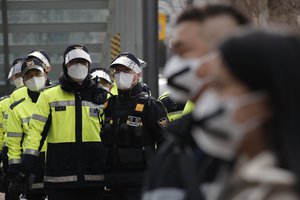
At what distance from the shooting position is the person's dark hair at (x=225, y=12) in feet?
12.6

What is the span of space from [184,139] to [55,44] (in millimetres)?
19657

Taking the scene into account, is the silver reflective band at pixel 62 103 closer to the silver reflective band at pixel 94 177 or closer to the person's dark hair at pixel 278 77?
the silver reflective band at pixel 94 177

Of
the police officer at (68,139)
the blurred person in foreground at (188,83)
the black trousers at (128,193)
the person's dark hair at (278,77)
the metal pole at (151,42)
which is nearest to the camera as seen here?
the person's dark hair at (278,77)

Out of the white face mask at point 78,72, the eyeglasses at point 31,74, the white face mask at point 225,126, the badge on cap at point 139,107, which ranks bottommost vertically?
the white face mask at point 225,126

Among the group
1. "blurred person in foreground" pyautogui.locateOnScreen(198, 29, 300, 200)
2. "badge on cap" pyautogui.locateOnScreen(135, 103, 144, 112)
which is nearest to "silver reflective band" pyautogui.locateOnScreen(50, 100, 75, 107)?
"badge on cap" pyautogui.locateOnScreen(135, 103, 144, 112)

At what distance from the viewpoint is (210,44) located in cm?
392

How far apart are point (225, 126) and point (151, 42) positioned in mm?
13486

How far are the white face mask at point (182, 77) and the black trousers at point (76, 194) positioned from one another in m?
4.79

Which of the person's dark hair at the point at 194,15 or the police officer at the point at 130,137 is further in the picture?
the police officer at the point at 130,137

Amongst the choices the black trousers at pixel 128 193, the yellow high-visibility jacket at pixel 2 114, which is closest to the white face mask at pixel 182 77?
the black trousers at pixel 128 193

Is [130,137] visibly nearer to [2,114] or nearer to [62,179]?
[62,179]

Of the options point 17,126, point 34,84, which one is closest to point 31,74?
point 34,84

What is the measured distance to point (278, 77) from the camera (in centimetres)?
256

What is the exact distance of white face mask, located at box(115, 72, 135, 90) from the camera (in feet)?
28.6
